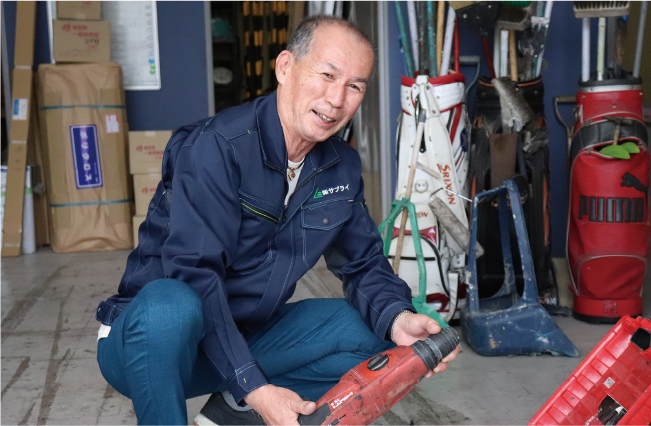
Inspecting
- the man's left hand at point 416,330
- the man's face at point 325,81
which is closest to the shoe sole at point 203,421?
the man's left hand at point 416,330

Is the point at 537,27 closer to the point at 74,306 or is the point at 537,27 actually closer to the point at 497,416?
the point at 497,416

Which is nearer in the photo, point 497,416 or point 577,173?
point 497,416

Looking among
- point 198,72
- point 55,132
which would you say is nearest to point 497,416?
point 55,132

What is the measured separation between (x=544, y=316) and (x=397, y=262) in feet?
1.91

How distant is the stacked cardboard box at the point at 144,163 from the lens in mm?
4586

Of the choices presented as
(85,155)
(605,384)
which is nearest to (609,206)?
(605,384)

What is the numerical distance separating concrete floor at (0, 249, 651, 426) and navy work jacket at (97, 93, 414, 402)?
55 cm

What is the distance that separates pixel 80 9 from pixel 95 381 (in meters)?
3.24

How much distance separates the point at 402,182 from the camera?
108 inches

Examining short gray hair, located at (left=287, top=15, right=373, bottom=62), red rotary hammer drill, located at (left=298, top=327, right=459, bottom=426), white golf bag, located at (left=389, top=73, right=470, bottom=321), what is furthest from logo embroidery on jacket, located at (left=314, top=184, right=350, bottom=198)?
white golf bag, located at (left=389, top=73, right=470, bottom=321)

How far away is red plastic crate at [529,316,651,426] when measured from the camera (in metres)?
1.48

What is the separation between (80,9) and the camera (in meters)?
4.62

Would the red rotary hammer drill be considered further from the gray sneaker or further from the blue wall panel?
the blue wall panel

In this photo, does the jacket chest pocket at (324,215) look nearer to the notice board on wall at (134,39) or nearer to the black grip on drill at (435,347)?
the black grip on drill at (435,347)
